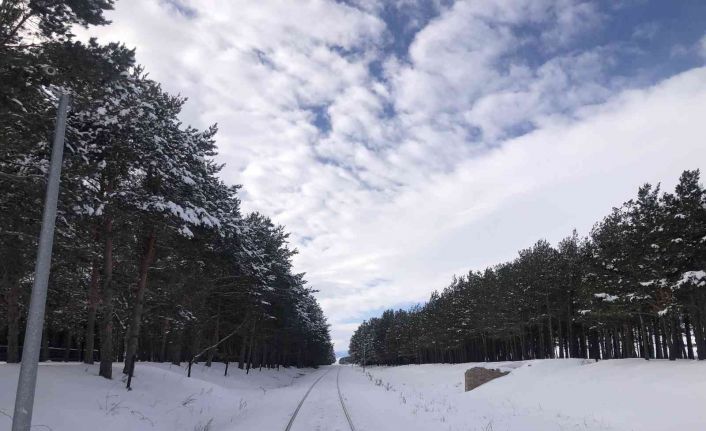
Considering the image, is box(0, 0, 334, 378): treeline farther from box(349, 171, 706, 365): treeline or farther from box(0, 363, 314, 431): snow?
box(349, 171, 706, 365): treeline

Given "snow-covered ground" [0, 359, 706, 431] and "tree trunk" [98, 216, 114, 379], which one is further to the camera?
"tree trunk" [98, 216, 114, 379]

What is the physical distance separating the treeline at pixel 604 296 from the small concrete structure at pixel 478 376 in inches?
341

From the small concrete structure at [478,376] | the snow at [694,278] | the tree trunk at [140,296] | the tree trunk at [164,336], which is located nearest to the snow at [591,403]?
the snow at [694,278]

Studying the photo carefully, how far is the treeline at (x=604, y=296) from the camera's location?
27.8m

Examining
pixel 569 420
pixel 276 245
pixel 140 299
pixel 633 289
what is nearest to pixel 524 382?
pixel 633 289

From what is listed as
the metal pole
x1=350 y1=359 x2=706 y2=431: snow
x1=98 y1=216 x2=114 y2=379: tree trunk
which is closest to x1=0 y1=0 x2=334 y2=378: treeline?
x1=98 y1=216 x2=114 y2=379: tree trunk

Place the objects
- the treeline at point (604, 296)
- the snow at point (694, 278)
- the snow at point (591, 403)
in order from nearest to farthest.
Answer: the snow at point (591, 403) → the snow at point (694, 278) → the treeline at point (604, 296)

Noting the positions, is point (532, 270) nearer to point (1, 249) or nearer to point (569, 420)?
point (569, 420)

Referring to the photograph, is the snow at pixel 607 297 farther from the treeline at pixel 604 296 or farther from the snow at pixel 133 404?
the snow at pixel 133 404

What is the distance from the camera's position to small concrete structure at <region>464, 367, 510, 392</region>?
1548 inches

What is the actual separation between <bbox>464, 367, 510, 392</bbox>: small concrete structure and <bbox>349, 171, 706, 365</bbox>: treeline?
8650mm

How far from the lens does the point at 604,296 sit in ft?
114

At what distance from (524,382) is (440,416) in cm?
1706

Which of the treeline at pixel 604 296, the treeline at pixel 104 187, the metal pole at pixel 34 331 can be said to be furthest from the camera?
the treeline at pixel 604 296
